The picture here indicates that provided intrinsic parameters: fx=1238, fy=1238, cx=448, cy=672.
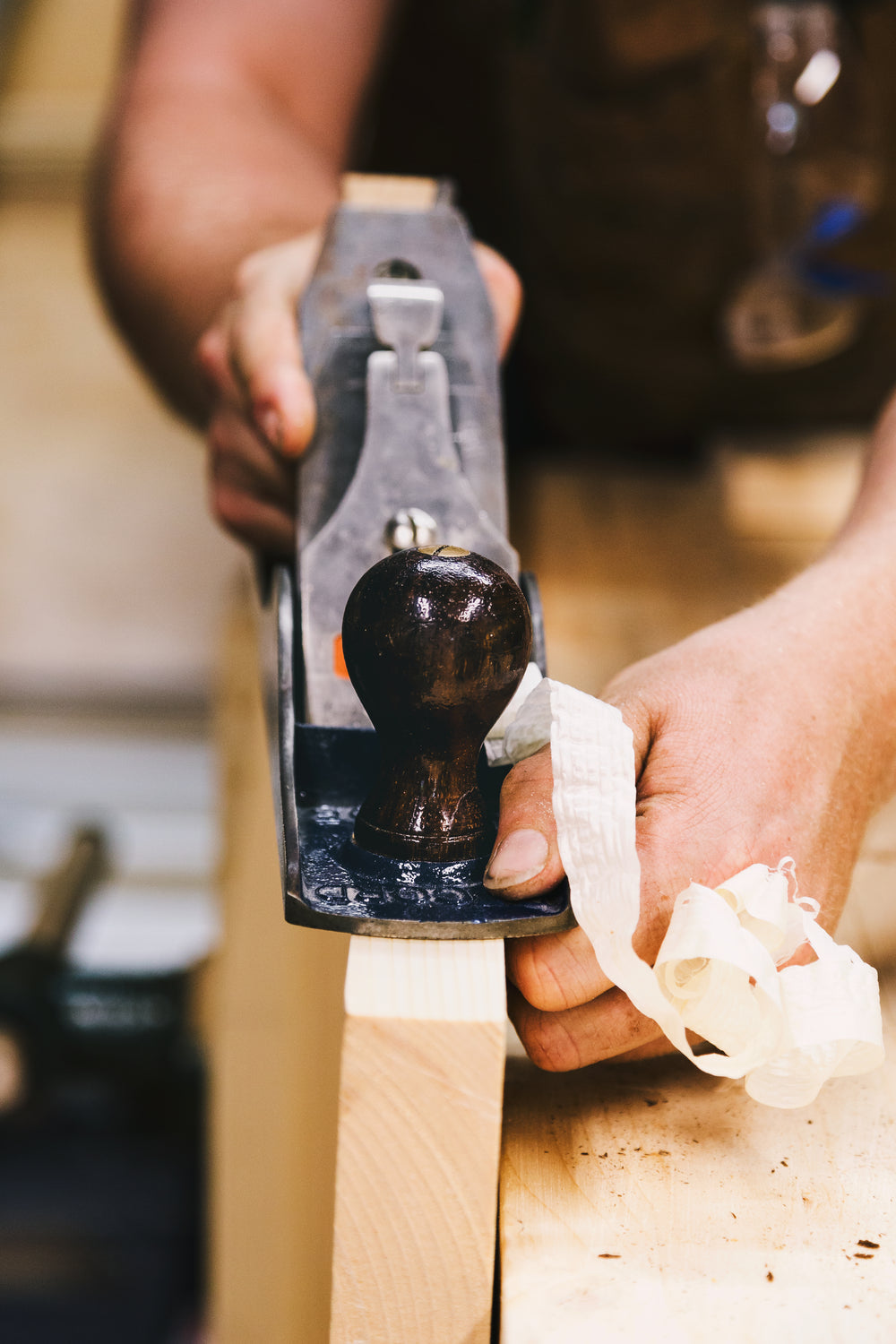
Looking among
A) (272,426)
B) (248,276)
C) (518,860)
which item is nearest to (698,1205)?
(518,860)

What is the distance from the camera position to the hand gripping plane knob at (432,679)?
1.27 feet

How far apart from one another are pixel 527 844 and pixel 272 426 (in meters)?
0.30

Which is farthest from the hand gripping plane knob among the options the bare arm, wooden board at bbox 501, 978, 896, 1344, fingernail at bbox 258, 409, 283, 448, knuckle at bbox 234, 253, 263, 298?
the bare arm

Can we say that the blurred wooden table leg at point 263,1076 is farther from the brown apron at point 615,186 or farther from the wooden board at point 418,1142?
the brown apron at point 615,186

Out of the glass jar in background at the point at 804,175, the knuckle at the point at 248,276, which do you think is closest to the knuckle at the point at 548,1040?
the knuckle at the point at 248,276

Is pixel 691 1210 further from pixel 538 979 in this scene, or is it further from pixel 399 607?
pixel 399 607

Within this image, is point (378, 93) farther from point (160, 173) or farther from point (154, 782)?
point (154, 782)

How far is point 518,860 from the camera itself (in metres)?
0.38

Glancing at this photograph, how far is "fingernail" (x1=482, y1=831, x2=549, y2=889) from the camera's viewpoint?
38cm

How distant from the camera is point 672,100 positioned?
3.56ft

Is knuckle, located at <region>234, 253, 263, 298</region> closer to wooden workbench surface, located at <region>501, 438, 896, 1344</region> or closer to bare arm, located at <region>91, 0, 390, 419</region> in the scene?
bare arm, located at <region>91, 0, 390, 419</region>

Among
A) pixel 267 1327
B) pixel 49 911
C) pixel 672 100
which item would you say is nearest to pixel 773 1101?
pixel 267 1327

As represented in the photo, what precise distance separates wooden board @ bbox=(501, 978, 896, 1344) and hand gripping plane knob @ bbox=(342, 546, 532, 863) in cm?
11

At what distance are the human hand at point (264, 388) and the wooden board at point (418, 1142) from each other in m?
0.31
